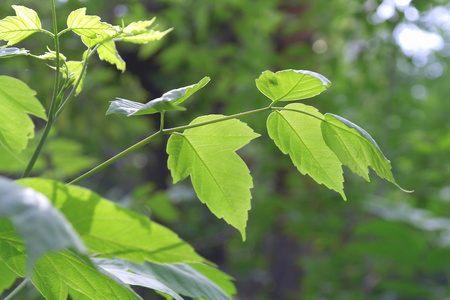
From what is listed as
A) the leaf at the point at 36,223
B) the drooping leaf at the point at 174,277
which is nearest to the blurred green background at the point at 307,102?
the drooping leaf at the point at 174,277

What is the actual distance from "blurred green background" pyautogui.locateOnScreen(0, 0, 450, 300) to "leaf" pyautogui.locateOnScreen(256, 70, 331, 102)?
50.7 inches

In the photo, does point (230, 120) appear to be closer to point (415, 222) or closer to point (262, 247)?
point (415, 222)

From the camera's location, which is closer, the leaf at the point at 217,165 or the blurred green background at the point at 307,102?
the leaf at the point at 217,165

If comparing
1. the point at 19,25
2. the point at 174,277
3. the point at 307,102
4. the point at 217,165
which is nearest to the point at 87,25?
the point at 19,25

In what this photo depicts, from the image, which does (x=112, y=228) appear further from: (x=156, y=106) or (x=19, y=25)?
(x=19, y=25)

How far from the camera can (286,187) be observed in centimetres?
351

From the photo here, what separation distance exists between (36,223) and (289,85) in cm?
40

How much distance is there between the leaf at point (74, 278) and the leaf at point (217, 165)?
0.15 m

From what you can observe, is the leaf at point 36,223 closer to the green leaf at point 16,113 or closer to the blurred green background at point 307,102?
the green leaf at point 16,113

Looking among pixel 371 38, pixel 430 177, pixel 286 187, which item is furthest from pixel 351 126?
pixel 286 187

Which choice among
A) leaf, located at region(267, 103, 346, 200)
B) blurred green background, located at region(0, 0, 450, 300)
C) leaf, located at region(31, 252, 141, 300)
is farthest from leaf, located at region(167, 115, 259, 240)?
blurred green background, located at region(0, 0, 450, 300)

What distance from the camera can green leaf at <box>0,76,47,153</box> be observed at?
66 centimetres

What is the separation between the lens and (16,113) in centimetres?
67

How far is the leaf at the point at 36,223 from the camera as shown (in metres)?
0.28
